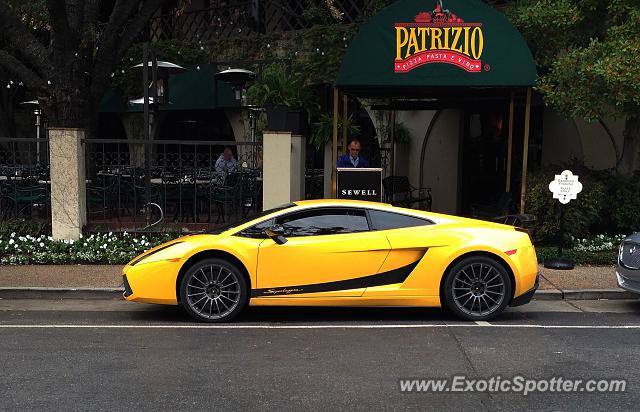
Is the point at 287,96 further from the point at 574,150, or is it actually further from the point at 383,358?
the point at 383,358

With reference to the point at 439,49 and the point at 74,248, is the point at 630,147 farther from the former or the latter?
the point at 74,248

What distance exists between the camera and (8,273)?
9.60 m

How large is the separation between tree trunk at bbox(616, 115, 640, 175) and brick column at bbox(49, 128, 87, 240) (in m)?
10.0

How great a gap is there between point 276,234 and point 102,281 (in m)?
3.45

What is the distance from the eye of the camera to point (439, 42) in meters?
10.6

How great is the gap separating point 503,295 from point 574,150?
822 centimetres

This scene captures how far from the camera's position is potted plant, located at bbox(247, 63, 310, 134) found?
11.3m

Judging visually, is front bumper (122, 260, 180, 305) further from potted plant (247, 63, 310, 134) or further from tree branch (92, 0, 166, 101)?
tree branch (92, 0, 166, 101)

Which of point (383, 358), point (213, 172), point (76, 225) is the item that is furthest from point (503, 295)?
point (76, 225)

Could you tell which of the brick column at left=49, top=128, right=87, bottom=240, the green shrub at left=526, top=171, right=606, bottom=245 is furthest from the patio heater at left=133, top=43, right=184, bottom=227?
the green shrub at left=526, top=171, right=606, bottom=245

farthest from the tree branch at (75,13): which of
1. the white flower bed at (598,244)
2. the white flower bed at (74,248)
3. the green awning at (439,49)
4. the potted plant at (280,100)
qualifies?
the white flower bed at (598,244)

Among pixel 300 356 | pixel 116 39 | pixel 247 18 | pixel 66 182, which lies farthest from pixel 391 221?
pixel 247 18

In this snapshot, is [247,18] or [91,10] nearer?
[91,10]

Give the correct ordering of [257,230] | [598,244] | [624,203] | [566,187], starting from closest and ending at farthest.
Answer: [257,230] → [566,187] → [598,244] → [624,203]
